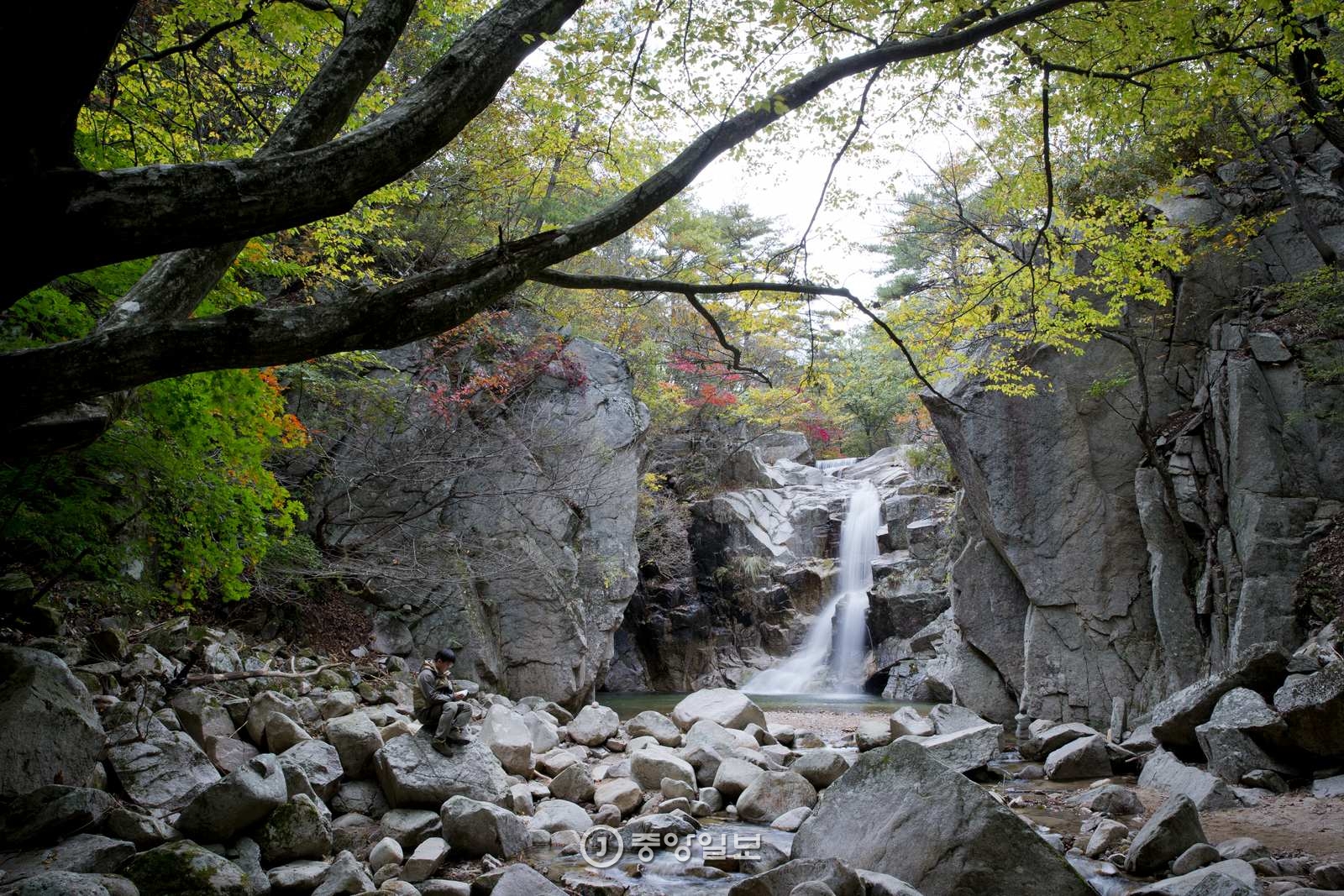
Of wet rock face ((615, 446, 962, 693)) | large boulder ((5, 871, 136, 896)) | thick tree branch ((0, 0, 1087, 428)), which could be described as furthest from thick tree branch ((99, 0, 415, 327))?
wet rock face ((615, 446, 962, 693))

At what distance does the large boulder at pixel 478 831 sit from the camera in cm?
584

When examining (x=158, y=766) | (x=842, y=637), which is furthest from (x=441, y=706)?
(x=842, y=637)

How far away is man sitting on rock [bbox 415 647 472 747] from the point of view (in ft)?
21.6

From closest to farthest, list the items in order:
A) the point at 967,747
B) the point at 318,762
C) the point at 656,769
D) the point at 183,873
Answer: the point at 183,873 < the point at 318,762 < the point at 656,769 < the point at 967,747

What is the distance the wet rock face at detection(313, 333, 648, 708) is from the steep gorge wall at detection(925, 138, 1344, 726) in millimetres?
6686

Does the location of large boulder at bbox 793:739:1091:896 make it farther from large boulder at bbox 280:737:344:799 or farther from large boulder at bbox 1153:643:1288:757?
large boulder at bbox 1153:643:1288:757

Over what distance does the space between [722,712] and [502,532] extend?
5.19m

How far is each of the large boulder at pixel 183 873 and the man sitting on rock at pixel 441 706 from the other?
7.04 ft

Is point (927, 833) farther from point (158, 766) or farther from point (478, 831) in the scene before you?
point (158, 766)

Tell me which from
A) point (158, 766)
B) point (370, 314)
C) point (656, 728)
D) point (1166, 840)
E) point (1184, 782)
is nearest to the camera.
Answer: point (370, 314)

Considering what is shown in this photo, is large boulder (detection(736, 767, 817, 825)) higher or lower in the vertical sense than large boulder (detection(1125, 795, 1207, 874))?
lower

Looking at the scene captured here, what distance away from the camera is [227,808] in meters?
5.06

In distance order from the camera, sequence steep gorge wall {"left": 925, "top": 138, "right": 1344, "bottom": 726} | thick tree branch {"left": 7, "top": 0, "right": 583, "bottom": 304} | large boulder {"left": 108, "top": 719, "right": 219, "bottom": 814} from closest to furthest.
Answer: thick tree branch {"left": 7, "top": 0, "right": 583, "bottom": 304} → large boulder {"left": 108, "top": 719, "right": 219, "bottom": 814} → steep gorge wall {"left": 925, "top": 138, "right": 1344, "bottom": 726}

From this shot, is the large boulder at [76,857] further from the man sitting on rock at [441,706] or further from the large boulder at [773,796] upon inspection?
the large boulder at [773,796]
